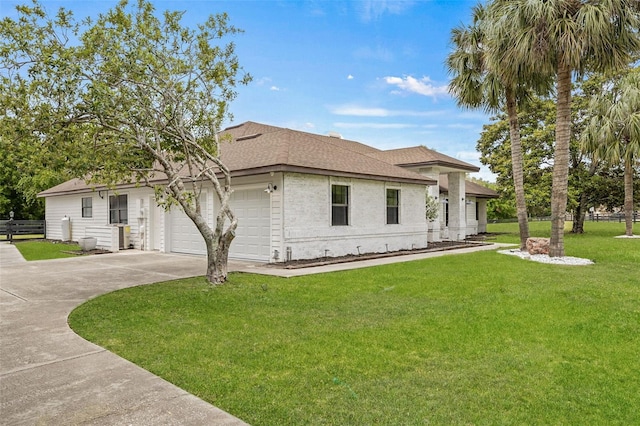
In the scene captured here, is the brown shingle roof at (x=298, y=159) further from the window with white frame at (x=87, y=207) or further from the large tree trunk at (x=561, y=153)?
the window with white frame at (x=87, y=207)

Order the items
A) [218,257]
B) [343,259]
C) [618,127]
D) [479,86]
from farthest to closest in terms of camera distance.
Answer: [618,127] → [479,86] → [343,259] → [218,257]

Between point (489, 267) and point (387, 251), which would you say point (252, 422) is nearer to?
point (489, 267)

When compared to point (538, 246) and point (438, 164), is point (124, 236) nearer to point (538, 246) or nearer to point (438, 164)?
point (438, 164)

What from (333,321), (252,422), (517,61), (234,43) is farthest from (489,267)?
(252,422)

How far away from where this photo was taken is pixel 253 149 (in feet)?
49.3

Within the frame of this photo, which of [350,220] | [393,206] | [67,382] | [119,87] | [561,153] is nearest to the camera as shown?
[67,382]

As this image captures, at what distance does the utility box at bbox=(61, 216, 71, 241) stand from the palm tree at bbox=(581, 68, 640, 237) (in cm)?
2730

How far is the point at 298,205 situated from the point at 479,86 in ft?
28.8

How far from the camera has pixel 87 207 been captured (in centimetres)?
2119

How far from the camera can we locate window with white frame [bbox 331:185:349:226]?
540 inches

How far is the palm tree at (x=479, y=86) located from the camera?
602 inches

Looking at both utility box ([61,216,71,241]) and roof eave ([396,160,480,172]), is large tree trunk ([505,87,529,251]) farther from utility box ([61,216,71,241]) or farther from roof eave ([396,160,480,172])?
utility box ([61,216,71,241])

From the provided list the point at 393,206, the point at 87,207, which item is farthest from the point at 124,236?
the point at 393,206

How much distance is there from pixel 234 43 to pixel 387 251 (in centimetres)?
927
